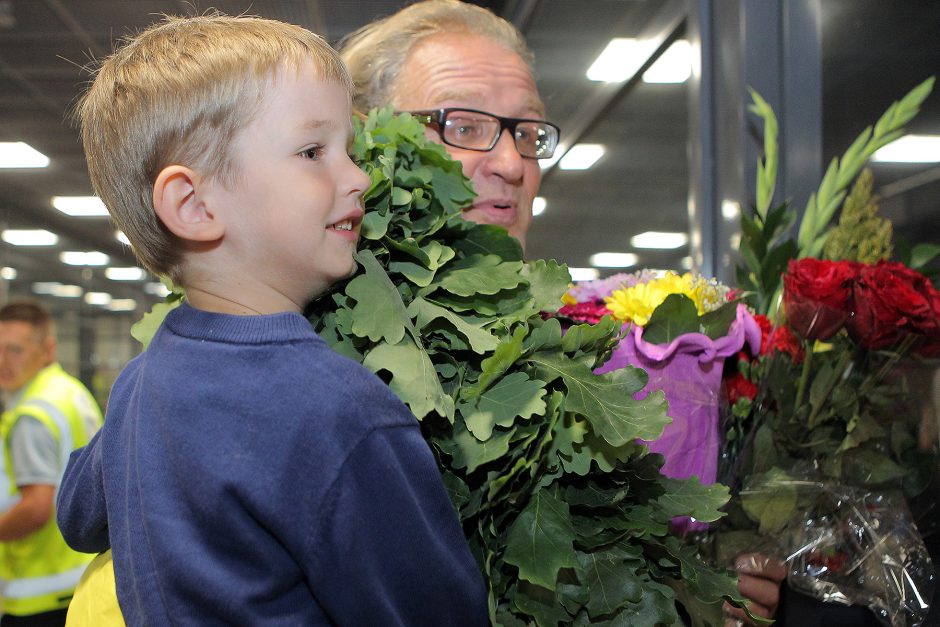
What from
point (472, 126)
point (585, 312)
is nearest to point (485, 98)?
point (472, 126)

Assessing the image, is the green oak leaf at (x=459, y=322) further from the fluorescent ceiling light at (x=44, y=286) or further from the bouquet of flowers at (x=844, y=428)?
the fluorescent ceiling light at (x=44, y=286)

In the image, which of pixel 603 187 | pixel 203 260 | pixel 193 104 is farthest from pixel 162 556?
pixel 603 187

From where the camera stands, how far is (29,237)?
613cm

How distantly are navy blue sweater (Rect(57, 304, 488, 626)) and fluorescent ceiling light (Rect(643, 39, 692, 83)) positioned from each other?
2150 millimetres

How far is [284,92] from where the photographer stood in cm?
79

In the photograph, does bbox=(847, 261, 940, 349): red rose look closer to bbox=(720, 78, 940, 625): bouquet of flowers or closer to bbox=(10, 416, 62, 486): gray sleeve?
bbox=(720, 78, 940, 625): bouquet of flowers

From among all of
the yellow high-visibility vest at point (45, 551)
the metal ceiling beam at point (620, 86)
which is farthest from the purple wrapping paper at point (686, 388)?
the yellow high-visibility vest at point (45, 551)

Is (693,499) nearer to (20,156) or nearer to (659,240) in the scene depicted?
(659,240)

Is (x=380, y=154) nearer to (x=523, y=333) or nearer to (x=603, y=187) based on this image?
(x=523, y=333)

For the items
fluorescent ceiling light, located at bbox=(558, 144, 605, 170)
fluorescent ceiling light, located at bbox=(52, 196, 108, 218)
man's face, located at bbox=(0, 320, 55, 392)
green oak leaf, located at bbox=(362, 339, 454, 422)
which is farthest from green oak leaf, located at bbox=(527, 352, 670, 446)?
fluorescent ceiling light, located at bbox=(52, 196, 108, 218)

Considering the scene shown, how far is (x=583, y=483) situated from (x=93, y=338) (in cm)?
708

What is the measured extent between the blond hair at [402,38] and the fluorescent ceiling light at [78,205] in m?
4.66

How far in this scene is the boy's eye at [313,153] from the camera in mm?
802

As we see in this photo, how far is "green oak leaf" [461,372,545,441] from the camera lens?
0.77 meters
